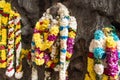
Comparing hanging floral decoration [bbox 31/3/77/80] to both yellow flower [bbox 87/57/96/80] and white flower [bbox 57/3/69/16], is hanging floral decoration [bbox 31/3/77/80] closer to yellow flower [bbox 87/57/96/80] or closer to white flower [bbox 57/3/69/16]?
white flower [bbox 57/3/69/16]

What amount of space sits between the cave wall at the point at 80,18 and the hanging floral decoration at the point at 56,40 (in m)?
0.05

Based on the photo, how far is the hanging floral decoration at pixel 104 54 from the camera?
4.88ft

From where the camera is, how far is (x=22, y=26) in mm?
1924

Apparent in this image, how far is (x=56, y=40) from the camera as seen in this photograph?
5.35 ft

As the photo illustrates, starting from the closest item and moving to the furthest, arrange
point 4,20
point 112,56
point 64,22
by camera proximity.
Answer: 1. point 112,56
2. point 64,22
3. point 4,20

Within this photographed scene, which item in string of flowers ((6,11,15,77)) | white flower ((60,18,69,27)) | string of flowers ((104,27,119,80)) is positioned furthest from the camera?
string of flowers ((6,11,15,77))

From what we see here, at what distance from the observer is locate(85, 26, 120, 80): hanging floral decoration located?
4.88ft

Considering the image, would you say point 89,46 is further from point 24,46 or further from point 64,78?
point 24,46

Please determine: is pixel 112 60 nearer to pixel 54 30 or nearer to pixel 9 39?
pixel 54 30

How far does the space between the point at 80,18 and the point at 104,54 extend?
0.24 meters

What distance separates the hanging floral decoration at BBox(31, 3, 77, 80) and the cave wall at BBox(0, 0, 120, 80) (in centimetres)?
5

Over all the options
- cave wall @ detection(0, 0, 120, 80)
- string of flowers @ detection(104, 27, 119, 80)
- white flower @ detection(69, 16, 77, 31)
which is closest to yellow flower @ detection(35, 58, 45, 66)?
cave wall @ detection(0, 0, 120, 80)

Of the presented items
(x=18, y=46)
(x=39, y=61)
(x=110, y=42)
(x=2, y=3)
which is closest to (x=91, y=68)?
(x=110, y=42)

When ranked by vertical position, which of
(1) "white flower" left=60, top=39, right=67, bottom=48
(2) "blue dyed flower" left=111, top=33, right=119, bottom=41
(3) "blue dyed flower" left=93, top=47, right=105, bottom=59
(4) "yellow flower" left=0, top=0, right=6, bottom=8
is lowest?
(3) "blue dyed flower" left=93, top=47, right=105, bottom=59
